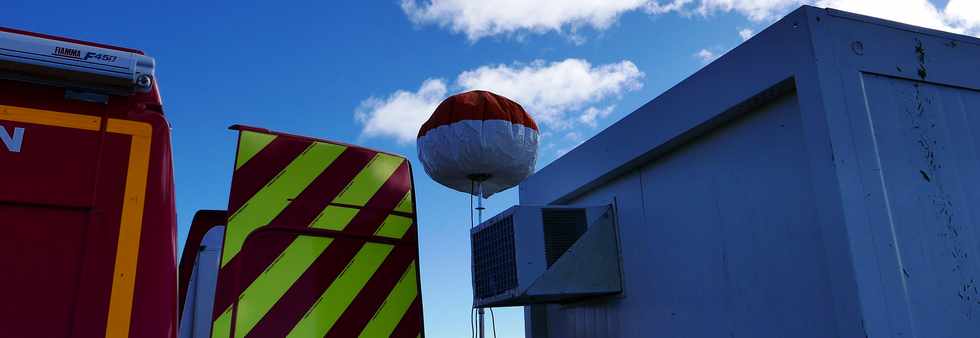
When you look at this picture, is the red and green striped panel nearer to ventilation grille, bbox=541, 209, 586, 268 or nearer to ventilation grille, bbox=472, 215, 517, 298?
ventilation grille, bbox=472, 215, 517, 298

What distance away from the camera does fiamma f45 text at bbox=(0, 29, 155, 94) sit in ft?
5.23

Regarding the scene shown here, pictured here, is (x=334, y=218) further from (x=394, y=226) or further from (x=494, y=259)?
(x=494, y=259)

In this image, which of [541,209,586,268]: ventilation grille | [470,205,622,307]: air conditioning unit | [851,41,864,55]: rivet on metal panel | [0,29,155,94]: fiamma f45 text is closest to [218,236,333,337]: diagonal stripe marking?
[0,29,155,94]: fiamma f45 text

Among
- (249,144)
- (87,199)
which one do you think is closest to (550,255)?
(249,144)

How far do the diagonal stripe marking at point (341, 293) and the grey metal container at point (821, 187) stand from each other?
1.47 m

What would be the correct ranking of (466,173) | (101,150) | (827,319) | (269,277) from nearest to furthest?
(101,150) → (269,277) → (827,319) → (466,173)

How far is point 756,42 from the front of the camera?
2.94 metres

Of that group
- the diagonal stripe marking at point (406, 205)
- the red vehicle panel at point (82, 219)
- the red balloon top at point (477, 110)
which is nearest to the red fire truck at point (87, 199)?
the red vehicle panel at point (82, 219)

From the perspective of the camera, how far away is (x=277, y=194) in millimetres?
2404

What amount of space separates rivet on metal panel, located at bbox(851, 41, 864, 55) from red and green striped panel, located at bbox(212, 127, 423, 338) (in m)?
1.76

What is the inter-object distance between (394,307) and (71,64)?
4.41 feet

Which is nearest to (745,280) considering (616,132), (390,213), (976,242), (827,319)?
(827,319)

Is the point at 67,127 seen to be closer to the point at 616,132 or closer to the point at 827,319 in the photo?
the point at 827,319

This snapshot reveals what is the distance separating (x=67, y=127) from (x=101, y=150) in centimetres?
9
